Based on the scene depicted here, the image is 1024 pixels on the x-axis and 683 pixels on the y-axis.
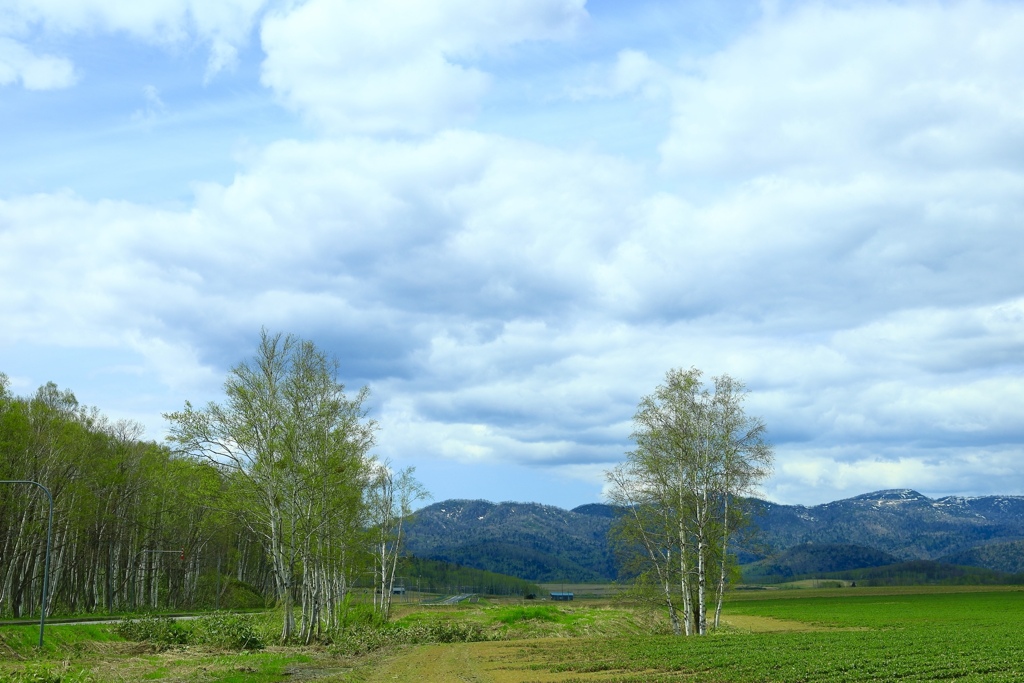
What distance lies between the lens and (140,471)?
69.1m

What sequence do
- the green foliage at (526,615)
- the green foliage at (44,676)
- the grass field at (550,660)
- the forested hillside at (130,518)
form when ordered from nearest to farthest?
the green foliage at (44,676) → the grass field at (550,660) → the forested hillside at (130,518) → the green foliage at (526,615)

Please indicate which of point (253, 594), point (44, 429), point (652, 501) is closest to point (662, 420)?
point (652, 501)

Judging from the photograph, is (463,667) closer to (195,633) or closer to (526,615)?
(195,633)

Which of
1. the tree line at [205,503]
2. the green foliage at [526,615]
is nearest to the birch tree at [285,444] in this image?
the tree line at [205,503]

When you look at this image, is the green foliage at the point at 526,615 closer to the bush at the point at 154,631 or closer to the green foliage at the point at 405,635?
the green foliage at the point at 405,635

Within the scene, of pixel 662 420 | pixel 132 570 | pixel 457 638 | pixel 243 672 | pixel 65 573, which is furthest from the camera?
pixel 132 570

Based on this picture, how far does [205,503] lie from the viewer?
4050 centimetres

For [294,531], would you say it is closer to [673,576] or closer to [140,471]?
[673,576]

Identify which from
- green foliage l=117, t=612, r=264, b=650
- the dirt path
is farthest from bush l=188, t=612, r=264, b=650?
the dirt path

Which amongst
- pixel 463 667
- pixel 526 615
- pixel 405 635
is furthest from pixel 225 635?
pixel 526 615

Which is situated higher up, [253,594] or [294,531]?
[294,531]

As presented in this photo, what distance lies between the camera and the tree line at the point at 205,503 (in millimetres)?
40750

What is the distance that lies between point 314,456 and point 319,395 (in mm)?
3505

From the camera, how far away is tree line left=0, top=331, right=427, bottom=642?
40.8 meters
